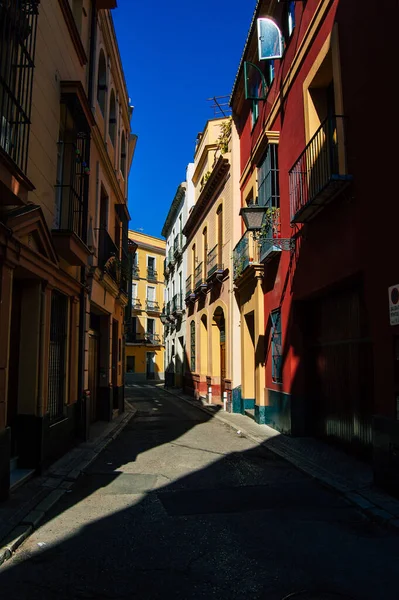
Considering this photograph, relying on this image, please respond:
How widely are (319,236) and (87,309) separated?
5018 millimetres

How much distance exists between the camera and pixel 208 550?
4.21 m

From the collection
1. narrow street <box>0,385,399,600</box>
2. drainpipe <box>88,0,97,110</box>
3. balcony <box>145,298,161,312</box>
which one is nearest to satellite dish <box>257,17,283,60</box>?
drainpipe <box>88,0,97,110</box>

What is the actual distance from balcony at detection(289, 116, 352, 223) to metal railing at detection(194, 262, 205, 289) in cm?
1183

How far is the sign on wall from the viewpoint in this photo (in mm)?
5633

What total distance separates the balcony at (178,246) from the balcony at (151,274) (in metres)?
17.0

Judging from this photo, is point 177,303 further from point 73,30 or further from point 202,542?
point 202,542

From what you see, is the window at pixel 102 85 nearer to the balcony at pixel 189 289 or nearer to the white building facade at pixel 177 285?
the balcony at pixel 189 289

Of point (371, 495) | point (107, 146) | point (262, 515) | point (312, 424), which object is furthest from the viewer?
point (107, 146)

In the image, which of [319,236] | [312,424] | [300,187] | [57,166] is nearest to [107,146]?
[57,166]

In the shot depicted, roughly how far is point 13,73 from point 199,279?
641 inches

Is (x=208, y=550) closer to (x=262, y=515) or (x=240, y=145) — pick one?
(x=262, y=515)

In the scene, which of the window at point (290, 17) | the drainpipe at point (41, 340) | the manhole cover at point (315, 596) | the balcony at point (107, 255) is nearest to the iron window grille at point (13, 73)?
the drainpipe at point (41, 340)

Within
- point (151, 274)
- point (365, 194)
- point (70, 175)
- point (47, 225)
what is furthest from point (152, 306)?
point (365, 194)

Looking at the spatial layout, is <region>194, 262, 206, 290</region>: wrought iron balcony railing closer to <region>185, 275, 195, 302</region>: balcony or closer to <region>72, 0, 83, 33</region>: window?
<region>185, 275, 195, 302</region>: balcony
